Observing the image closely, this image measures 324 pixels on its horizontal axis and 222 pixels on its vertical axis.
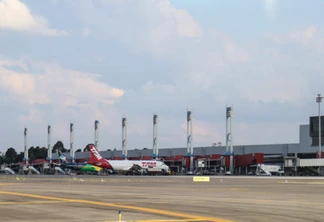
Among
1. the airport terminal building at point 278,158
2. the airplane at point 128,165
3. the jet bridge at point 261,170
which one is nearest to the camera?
the jet bridge at point 261,170

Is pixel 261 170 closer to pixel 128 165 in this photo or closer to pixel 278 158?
pixel 278 158

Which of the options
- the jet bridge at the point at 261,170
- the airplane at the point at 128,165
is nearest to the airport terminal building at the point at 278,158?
the jet bridge at the point at 261,170

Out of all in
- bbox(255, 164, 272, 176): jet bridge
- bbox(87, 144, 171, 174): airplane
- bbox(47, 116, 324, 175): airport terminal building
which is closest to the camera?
bbox(255, 164, 272, 176): jet bridge

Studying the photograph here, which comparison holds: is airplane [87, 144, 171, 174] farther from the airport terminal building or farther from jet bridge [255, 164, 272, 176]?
jet bridge [255, 164, 272, 176]

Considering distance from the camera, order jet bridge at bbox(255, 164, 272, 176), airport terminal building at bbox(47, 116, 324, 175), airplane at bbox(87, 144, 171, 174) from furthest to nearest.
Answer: airplane at bbox(87, 144, 171, 174), airport terminal building at bbox(47, 116, 324, 175), jet bridge at bbox(255, 164, 272, 176)

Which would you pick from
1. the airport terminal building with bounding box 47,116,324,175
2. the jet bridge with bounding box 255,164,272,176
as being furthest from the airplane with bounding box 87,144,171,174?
the jet bridge with bounding box 255,164,272,176

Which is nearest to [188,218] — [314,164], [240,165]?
[314,164]

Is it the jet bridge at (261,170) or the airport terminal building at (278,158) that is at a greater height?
the airport terminal building at (278,158)

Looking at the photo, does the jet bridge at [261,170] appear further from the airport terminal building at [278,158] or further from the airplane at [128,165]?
the airplane at [128,165]

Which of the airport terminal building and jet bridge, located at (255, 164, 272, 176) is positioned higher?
the airport terminal building

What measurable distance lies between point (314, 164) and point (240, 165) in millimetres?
25163

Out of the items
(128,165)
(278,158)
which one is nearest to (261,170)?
(278,158)

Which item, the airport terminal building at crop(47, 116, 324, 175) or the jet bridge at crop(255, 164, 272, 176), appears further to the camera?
the airport terminal building at crop(47, 116, 324, 175)

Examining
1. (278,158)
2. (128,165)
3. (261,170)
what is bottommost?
(261,170)
